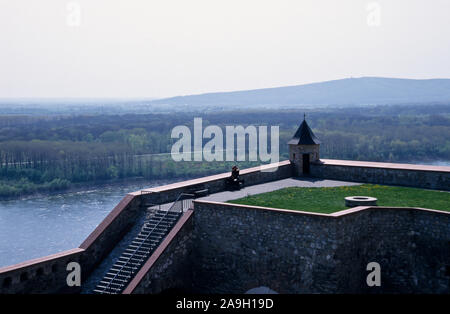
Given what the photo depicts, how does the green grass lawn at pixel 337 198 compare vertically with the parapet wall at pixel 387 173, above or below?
below

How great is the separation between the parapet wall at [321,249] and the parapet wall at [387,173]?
3753 mm

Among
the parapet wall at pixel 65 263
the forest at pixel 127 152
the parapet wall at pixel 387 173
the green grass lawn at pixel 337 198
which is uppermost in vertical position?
the parapet wall at pixel 387 173

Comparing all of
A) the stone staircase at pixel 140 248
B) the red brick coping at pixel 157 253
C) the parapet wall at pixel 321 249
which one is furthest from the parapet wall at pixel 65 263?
the parapet wall at pixel 321 249

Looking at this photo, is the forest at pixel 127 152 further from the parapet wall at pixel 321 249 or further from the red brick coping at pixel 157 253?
the parapet wall at pixel 321 249

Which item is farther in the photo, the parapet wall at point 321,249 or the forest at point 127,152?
the forest at point 127,152

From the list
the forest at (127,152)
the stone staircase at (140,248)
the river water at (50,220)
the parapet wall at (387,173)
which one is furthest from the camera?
the forest at (127,152)

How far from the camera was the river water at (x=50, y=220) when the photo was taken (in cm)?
4109

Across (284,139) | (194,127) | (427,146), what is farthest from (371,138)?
(194,127)

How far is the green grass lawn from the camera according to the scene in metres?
14.4

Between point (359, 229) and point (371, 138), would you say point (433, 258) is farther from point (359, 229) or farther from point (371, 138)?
point (371, 138)

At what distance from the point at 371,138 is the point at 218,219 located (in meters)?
97.6

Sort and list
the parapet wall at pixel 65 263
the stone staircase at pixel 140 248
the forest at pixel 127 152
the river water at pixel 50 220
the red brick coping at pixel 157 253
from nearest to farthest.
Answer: the parapet wall at pixel 65 263
the red brick coping at pixel 157 253
the stone staircase at pixel 140 248
the river water at pixel 50 220
the forest at pixel 127 152

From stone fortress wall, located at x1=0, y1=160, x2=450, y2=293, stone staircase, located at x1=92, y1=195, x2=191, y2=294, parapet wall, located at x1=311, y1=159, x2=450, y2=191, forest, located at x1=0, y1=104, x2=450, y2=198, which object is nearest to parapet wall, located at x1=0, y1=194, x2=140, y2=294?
stone fortress wall, located at x1=0, y1=160, x2=450, y2=293

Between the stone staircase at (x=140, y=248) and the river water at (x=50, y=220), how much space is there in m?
26.7
